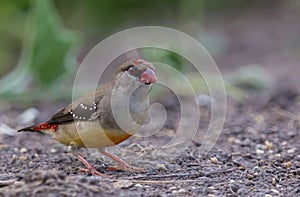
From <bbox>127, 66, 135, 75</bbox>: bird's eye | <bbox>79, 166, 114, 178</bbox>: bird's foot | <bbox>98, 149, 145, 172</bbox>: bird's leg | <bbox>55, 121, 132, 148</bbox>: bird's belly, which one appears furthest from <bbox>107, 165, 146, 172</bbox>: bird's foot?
<bbox>127, 66, 135, 75</bbox>: bird's eye

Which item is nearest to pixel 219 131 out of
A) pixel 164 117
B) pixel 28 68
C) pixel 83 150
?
pixel 164 117

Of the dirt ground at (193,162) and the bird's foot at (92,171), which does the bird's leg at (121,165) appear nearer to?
the dirt ground at (193,162)

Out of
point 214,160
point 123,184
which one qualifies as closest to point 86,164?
point 123,184

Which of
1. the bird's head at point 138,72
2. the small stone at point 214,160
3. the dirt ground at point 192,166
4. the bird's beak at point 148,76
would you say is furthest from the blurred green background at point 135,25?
the bird's beak at point 148,76

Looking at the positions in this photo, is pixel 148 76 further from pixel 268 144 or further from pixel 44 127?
pixel 268 144

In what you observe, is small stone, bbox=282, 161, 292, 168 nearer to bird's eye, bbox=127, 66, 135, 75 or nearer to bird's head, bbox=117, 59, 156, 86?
bird's head, bbox=117, 59, 156, 86

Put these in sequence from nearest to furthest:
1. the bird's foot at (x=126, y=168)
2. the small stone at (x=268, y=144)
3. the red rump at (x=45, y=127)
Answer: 1. the bird's foot at (x=126, y=168)
2. the red rump at (x=45, y=127)
3. the small stone at (x=268, y=144)

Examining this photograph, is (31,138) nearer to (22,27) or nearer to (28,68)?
(28,68)
